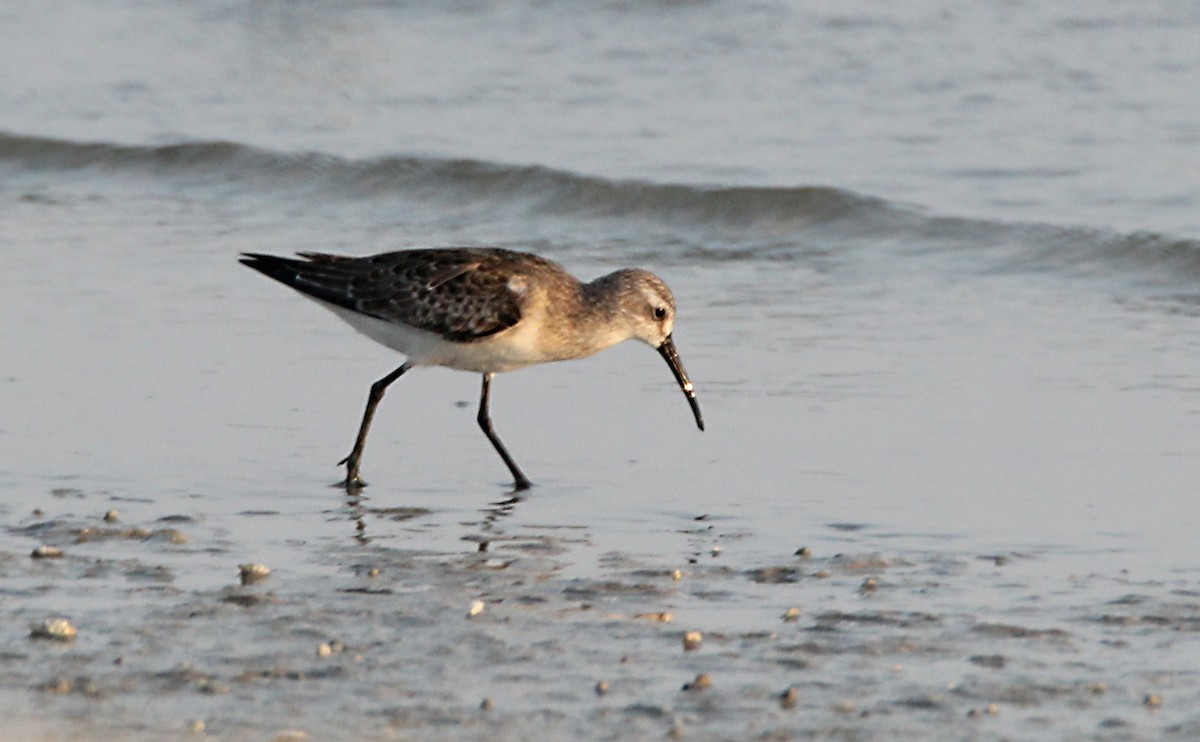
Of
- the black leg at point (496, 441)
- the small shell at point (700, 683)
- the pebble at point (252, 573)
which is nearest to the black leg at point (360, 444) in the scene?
the black leg at point (496, 441)

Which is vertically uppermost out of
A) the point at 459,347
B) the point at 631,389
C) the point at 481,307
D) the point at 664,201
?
the point at 481,307

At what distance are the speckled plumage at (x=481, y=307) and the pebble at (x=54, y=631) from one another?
7.80 ft

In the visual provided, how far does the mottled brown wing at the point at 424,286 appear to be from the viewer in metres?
8.09

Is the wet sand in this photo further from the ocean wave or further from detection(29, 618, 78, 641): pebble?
the ocean wave

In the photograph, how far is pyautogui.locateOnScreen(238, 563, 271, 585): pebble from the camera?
20.7 ft

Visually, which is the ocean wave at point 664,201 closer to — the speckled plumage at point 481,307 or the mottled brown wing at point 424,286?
the speckled plumage at point 481,307

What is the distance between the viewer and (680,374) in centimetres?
848

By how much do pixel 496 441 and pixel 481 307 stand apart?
53cm

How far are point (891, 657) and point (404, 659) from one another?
4.25 feet

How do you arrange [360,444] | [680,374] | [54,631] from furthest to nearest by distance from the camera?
[680,374] < [360,444] < [54,631]

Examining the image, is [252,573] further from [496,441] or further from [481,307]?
[481,307]

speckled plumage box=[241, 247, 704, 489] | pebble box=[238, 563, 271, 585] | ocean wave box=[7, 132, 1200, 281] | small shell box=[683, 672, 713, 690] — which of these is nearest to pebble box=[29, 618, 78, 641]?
pebble box=[238, 563, 271, 585]

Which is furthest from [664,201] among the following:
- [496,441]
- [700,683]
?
[700,683]

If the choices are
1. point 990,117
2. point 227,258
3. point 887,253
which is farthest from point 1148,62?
point 227,258
